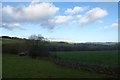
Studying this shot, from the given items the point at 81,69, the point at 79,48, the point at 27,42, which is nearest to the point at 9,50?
the point at 27,42

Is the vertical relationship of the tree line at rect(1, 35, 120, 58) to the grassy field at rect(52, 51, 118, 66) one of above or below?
above

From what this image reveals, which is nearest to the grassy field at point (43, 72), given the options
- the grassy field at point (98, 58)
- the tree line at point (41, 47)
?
the grassy field at point (98, 58)

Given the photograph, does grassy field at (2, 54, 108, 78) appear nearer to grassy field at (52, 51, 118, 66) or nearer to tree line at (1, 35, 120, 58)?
grassy field at (52, 51, 118, 66)

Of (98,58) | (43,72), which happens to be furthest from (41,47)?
(43,72)

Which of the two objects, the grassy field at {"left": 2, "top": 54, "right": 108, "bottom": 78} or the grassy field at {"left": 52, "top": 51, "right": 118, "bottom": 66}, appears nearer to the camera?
the grassy field at {"left": 2, "top": 54, "right": 108, "bottom": 78}

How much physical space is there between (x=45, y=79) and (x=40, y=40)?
31534 mm

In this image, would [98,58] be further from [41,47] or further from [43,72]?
[43,72]

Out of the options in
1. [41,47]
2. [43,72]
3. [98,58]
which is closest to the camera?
[43,72]

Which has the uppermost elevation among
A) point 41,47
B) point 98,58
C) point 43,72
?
point 41,47

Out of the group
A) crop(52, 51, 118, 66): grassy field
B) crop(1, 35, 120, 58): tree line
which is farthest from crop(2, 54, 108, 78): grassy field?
crop(1, 35, 120, 58): tree line

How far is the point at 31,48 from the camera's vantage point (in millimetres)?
43812

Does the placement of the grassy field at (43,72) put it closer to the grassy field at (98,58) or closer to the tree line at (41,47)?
the grassy field at (98,58)

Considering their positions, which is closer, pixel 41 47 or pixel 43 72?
pixel 43 72

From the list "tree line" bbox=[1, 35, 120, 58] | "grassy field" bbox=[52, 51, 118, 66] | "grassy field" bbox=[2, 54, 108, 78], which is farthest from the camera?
"tree line" bbox=[1, 35, 120, 58]
